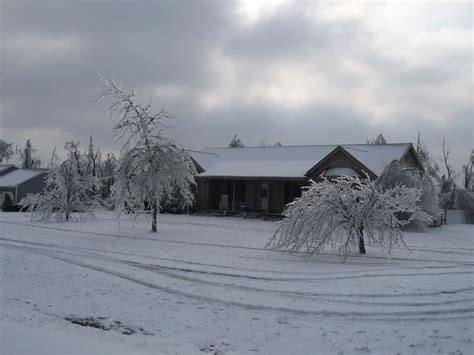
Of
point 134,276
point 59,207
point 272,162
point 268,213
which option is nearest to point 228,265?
point 134,276

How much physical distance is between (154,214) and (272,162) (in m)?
15.9

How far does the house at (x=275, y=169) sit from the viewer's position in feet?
103

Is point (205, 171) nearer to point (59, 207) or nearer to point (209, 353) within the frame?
point (59, 207)

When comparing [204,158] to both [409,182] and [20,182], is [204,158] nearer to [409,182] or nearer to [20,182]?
[409,182]

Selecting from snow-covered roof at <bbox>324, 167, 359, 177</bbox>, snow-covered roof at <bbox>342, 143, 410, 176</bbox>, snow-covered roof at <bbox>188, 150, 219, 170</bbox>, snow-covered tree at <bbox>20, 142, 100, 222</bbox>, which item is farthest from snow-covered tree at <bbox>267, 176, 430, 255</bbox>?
snow-covered roof at <bbox>188, 150, 219, 170</bbox>

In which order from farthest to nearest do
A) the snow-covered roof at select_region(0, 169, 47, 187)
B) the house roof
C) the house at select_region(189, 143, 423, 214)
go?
1. the snow-covered roof at select_region(0, 169, 47, 187)
2. the house roof
3. the house at select_region(189, 143, 423, 214)

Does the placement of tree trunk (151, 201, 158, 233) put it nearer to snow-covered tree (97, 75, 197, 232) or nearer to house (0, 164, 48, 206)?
snow-covered tree (97, 75, 197, 232)

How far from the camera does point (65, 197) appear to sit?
2759cm

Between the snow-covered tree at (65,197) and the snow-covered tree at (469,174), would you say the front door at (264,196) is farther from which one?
the snow-covered tree at (469,174)

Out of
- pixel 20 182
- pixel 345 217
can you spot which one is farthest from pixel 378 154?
pixel 20 182

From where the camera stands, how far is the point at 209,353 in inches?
282

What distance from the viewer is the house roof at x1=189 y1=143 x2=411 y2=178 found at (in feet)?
105

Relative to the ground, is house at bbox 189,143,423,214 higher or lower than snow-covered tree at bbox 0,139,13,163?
lower

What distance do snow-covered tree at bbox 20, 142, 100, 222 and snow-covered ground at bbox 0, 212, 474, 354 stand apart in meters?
9.97
